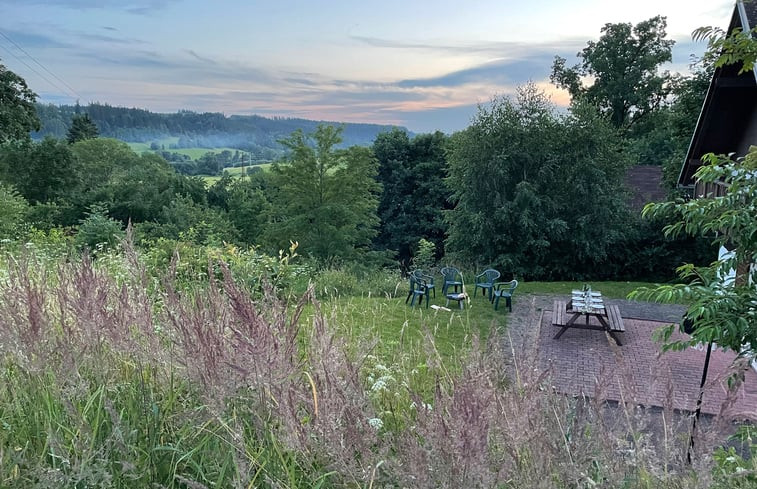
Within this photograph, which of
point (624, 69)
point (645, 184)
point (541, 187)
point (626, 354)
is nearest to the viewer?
point (626, 354)

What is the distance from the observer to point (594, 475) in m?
1.36

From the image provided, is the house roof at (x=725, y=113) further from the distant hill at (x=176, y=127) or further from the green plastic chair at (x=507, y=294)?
the distant hill at (x=176, y=127)

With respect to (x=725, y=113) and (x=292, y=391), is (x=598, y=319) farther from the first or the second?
(x=292, y=391)

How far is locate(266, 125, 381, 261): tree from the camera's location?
16.1 metres

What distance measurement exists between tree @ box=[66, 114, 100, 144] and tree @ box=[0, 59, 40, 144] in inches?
1096

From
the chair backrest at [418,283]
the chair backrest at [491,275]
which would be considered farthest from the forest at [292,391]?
the chair backrest at [491,275]

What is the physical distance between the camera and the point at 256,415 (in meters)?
1.38

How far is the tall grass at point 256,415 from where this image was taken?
44.7 inches

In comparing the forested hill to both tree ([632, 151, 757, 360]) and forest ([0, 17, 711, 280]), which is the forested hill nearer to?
forest ([0, 17, 711, 280])

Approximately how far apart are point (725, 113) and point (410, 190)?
16.0 m

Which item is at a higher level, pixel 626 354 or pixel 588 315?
pixel 588 315

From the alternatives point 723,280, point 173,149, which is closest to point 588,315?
point 723,280

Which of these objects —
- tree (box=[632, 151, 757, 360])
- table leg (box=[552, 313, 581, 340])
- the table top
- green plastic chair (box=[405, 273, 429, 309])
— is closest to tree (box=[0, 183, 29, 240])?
green plastic chair (box=[405, 273, 429, 309])

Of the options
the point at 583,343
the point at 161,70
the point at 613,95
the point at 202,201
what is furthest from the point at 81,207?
the point at 613,95
